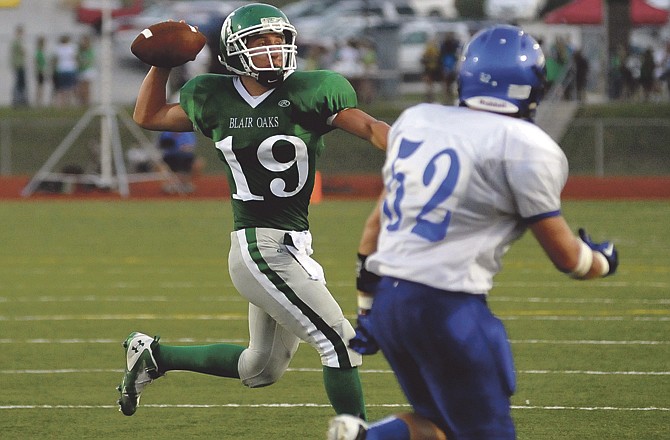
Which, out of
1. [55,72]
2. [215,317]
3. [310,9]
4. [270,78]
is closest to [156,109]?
[270,78]

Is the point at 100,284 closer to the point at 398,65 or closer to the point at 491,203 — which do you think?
the point at 491,203

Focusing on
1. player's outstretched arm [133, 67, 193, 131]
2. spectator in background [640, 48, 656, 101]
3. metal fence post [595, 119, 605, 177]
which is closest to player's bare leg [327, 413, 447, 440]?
player's outstretched arm [133, 67, 193, 131]

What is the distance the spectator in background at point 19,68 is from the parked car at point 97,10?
458 cm

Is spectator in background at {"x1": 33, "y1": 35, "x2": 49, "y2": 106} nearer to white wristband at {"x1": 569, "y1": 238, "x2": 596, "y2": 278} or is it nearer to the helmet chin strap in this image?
the helmet chin strap

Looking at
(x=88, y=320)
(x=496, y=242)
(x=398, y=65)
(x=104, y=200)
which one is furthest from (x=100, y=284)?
(x=398, y=65)

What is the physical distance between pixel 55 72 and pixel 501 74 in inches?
876

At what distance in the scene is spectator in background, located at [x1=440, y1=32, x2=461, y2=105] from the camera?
23.6 meters

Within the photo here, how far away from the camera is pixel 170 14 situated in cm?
2797

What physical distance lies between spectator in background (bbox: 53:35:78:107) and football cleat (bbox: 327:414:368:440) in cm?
2127

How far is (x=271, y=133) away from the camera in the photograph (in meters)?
4.86

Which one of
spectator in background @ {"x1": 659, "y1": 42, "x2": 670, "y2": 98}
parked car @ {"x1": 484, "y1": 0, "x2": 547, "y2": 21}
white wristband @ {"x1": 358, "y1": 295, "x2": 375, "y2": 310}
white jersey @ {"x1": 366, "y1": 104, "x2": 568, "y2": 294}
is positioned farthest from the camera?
parked car @ {"x1": 484, "y1": 0, "x2": 547, "y2": 21}

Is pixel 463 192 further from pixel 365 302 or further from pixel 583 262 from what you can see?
pixel 365 302

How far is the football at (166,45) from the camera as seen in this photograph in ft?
17.0

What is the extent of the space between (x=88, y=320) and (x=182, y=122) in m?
3.72
